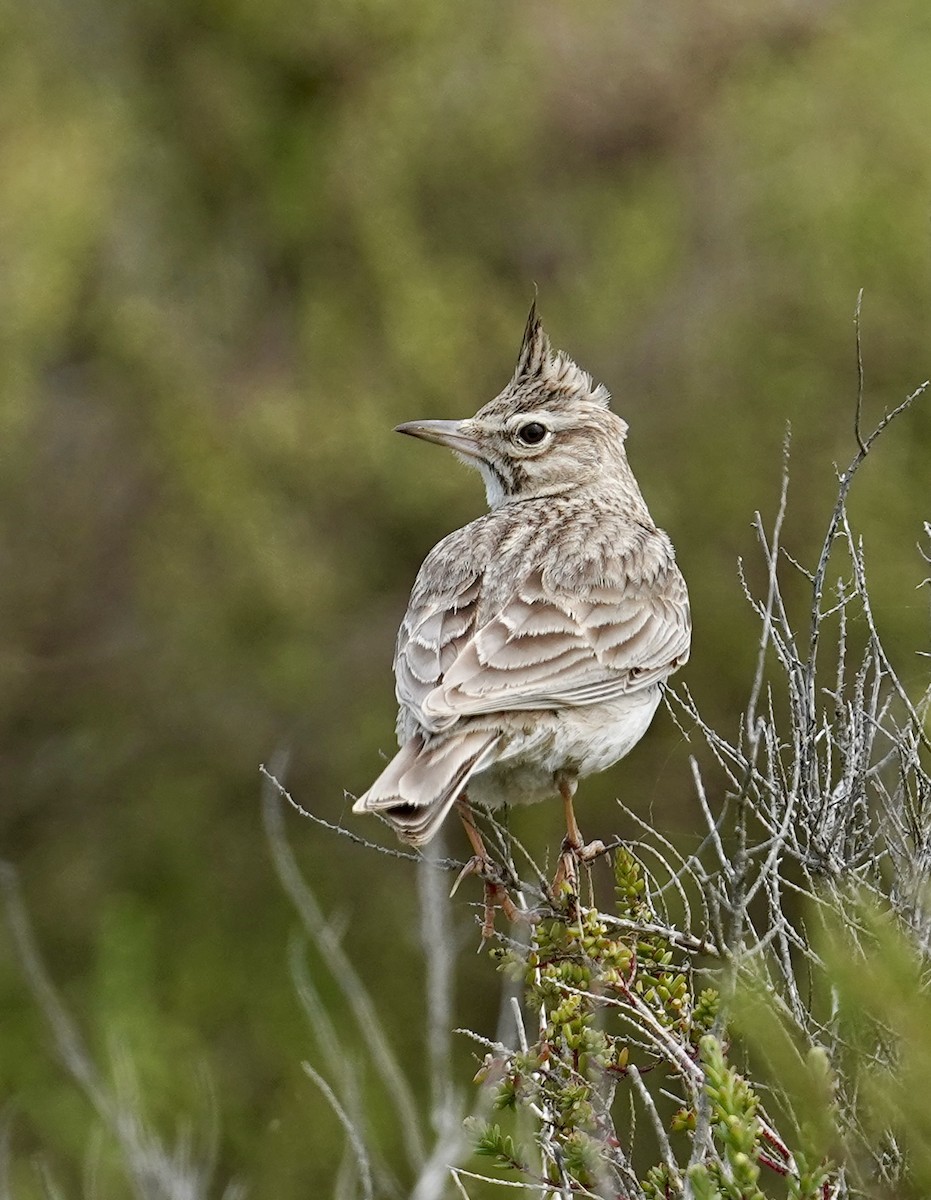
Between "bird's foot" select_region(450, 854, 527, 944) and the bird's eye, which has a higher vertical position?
the bird's eye

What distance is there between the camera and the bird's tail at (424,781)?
4.67m

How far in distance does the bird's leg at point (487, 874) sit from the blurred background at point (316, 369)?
1277 centimetres

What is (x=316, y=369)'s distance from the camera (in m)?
20.8

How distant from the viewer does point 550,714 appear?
5.62 metres

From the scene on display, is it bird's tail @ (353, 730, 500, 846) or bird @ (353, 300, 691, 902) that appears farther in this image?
bird @ (353, 300, 691, 902)

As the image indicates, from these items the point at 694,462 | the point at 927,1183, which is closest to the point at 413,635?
the point at 927,1183

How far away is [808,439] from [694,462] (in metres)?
1.19

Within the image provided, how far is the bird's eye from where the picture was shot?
23.6 ft

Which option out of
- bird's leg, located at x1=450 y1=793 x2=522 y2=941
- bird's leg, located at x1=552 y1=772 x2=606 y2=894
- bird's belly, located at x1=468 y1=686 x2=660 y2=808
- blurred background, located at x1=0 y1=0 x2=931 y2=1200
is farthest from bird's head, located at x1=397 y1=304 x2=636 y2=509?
blurred background, located at x1=0 y1=0 x2=931 y2=1200

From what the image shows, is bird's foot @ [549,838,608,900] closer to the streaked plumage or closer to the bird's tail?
the streaked plumage

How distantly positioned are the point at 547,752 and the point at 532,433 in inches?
77.0

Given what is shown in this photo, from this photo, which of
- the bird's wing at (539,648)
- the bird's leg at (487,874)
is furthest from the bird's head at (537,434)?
the bird's leg at (487,874)

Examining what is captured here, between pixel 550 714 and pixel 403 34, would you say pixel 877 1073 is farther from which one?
pixel 403 34

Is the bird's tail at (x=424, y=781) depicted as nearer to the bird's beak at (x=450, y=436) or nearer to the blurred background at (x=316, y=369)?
the bird's beak at (x=450, y=436)
